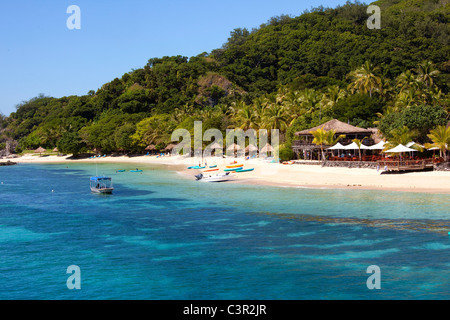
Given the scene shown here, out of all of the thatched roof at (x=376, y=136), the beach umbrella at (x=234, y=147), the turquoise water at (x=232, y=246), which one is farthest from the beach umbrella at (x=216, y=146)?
the turquoise water at (x=232, y=246)

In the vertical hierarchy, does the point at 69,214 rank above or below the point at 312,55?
below

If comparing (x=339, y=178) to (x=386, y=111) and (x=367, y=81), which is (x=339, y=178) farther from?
(x=367, y=81)

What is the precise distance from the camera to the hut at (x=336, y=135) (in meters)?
54.4

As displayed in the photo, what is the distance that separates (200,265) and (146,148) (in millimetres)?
74671

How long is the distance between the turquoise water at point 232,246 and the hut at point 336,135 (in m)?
19.5

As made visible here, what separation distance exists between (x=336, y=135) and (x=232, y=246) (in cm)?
3734

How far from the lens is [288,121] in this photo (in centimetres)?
Result: 6988

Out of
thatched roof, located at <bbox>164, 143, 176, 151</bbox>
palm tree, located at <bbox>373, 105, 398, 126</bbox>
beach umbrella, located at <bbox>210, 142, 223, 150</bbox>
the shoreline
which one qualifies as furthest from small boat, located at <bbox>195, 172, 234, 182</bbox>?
thatched roof, located at <bbox>164, 143, 176, 151</bbox>

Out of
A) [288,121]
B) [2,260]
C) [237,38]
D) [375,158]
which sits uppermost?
[237,38]

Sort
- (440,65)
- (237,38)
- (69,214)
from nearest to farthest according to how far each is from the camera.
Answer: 1. (69,214)
2. (440,65)
3. (237,38)

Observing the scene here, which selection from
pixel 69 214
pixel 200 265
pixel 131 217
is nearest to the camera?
pixel 200 265

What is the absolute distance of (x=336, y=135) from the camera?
5519 centimetres
